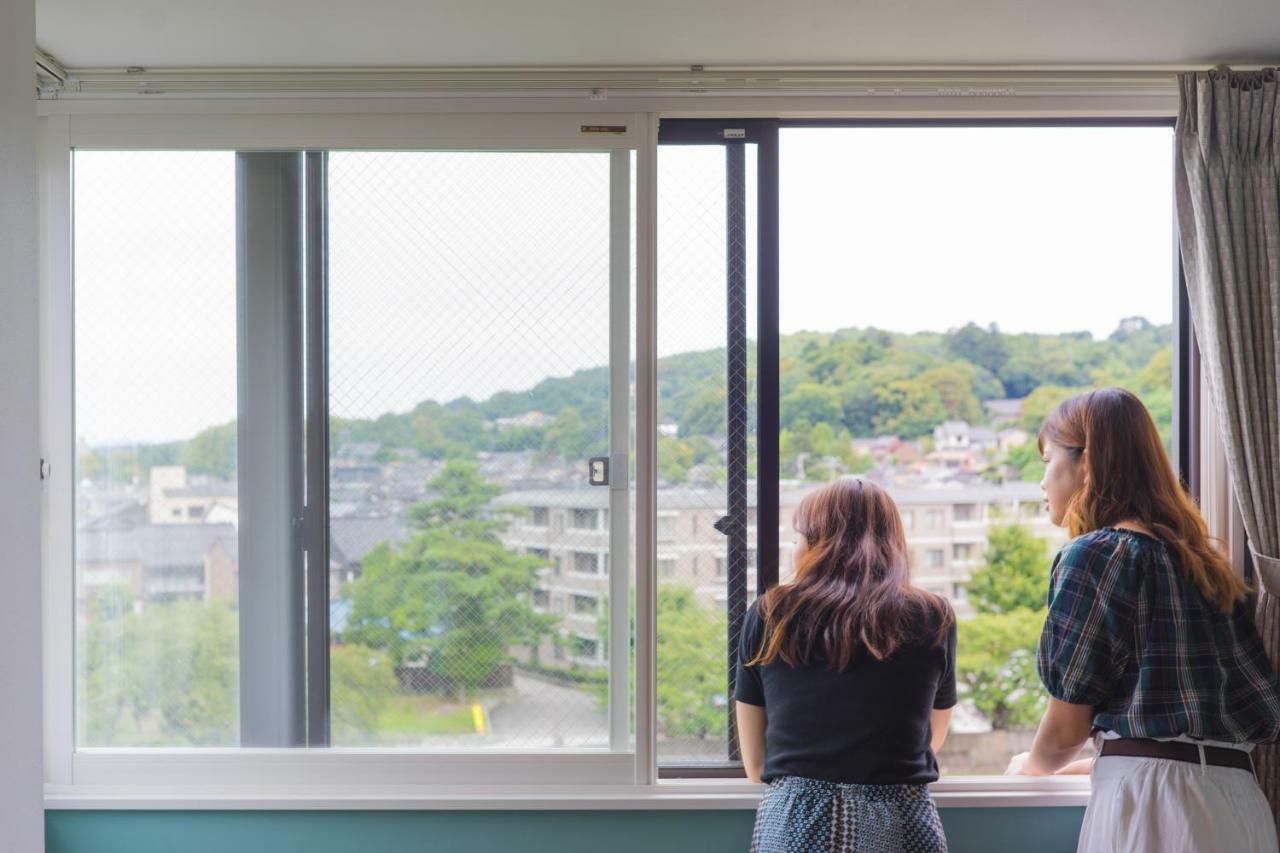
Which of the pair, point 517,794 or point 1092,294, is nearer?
point 517,794

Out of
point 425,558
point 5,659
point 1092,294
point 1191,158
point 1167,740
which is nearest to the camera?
point 5,659

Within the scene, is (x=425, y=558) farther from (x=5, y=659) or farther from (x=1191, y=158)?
(x=1191, y=158)

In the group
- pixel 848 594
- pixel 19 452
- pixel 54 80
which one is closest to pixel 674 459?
pixel 848 594

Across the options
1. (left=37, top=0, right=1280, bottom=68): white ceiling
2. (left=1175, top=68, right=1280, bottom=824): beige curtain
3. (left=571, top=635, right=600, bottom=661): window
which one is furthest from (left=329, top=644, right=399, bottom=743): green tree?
(left=1175, top=68, right=1280, bottom=824): beige curtain

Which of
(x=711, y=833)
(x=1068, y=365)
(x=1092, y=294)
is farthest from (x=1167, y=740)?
(x=1068, y=365)

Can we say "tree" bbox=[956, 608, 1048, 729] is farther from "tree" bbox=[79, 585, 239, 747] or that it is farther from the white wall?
the white wall

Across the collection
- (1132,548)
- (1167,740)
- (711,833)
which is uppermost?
(1132,548)

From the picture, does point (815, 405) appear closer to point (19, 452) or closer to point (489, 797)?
point (489, 797)

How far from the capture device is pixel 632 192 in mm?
2025

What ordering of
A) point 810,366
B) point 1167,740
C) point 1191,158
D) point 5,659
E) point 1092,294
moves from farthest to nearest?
1. point 810,366
2. point 1092,294
3. point 1191,158
4. point 1167,740
5. point 5,659

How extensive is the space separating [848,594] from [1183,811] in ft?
2.29

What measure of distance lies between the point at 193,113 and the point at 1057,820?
2427 millimetres

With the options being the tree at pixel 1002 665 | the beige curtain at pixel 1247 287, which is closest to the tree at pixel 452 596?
the beige curtain at pixel 1247 287

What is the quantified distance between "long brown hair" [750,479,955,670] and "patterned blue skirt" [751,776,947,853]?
0.22 metres
